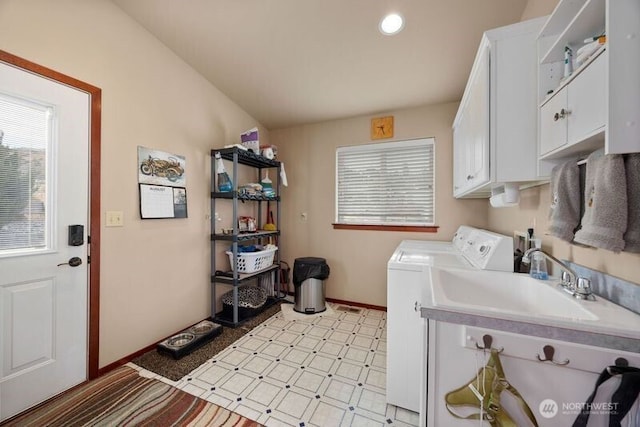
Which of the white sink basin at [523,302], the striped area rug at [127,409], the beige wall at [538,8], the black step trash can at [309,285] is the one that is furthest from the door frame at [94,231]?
the beige wall at [538,8]

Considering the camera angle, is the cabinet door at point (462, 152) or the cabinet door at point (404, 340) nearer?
the cabinet door at point (404, 340)

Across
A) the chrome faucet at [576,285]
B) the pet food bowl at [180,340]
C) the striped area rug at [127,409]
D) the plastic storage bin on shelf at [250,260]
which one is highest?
the chrome faucet at [576,285]

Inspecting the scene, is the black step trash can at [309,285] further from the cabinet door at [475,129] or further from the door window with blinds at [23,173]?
the door window with blinds at [23,173]

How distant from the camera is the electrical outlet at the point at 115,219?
178 centimetres

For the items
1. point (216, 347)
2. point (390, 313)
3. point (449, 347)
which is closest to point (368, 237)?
point (390, 313)

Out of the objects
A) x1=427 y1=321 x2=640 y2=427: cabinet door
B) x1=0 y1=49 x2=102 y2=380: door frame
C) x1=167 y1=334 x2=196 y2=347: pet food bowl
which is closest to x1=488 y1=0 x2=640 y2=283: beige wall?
x1=427 y1=321 x2=640 y2=427: cabinet door

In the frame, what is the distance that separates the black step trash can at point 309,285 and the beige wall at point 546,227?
1.82 m

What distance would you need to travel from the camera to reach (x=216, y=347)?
2.13 meters

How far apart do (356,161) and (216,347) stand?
2484 millimetres

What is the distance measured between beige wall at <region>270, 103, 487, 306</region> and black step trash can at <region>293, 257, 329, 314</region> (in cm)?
38

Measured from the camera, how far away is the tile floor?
1.46 m

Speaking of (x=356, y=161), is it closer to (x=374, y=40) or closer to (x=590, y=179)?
(x=374, y=40)

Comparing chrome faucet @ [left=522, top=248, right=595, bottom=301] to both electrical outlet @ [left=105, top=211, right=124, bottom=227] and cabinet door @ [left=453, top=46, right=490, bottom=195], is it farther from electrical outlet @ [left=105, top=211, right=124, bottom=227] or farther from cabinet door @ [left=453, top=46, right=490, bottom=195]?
electrical outlet @ [left=105, top=211, right=124, bottom=227]

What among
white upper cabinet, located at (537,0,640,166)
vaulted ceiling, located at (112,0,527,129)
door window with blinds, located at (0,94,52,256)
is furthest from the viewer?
vaulted ceiling, located at (112,0,527,129)
